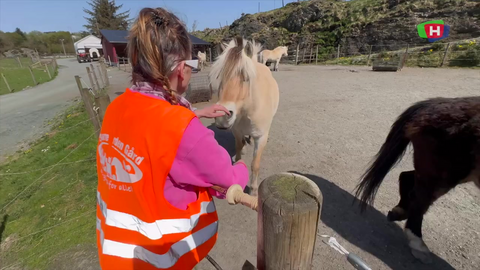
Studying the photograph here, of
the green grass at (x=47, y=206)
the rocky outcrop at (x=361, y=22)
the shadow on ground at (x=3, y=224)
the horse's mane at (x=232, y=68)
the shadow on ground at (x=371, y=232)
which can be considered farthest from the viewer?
the rocky outcrop at (x=361, y=22)

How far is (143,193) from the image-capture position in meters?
0.92

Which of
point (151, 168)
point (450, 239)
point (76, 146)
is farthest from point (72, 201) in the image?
point (450, 239)

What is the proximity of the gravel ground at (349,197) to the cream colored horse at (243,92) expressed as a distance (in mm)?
975

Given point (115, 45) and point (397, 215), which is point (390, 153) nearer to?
point (397, 215)

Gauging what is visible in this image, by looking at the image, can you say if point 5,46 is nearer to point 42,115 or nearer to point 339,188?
point 42,115

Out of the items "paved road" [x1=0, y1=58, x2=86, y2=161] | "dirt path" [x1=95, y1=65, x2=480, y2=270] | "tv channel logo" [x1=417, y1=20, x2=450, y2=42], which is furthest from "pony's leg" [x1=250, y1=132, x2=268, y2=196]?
"tv channel logo" [x1=417, y1=20, x2=450, y2=42]

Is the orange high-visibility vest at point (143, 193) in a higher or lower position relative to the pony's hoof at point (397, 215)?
higher

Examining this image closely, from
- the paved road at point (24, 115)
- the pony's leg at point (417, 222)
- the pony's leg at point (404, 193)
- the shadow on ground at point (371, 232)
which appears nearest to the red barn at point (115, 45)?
the paved road at point (24, 115)

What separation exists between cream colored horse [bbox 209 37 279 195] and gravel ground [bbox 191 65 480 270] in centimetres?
97

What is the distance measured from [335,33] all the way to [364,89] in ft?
71.9

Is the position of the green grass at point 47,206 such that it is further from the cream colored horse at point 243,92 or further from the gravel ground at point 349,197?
the cream colored horse at point 243,92

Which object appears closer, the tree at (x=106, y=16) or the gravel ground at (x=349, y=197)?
the gravel ground at (x=349, y=197)

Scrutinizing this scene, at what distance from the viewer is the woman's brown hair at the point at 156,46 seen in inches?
37.8

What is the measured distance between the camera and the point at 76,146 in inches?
222
